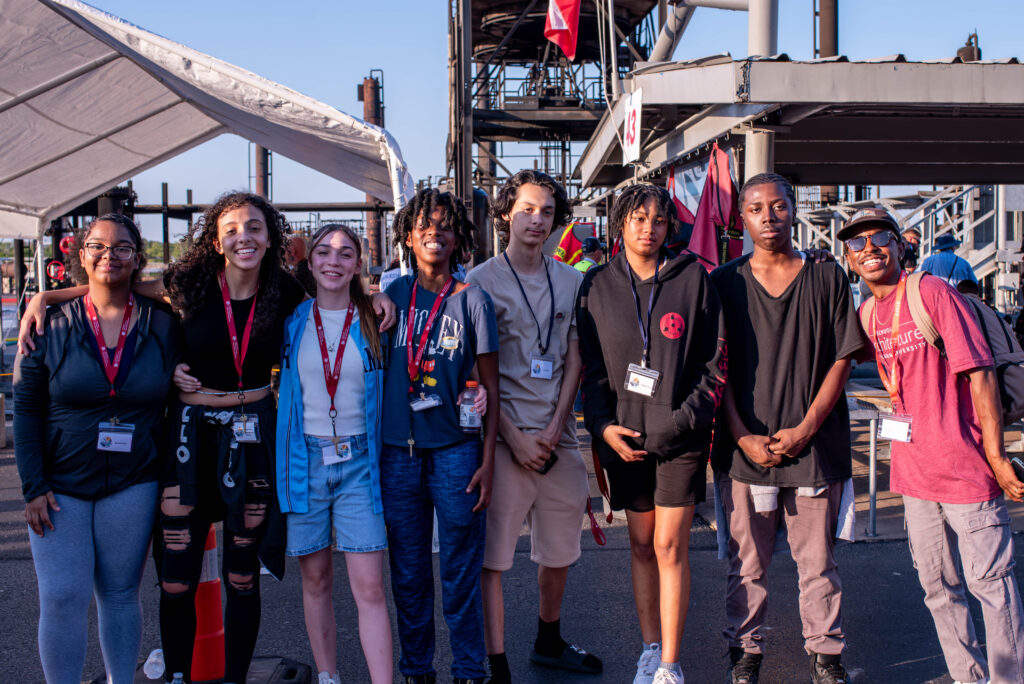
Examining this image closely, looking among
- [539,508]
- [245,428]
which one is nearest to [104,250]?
[245,428]

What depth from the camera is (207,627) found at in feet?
11.1

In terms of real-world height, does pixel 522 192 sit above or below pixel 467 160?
below

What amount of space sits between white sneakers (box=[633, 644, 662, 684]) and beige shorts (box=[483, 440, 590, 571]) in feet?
1.60

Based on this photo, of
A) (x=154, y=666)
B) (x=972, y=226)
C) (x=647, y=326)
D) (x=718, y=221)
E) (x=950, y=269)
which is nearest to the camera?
(x=647, y=326)

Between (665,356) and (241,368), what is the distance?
1638 mm

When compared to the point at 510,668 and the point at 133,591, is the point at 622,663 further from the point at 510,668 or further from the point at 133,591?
the point at 133,591

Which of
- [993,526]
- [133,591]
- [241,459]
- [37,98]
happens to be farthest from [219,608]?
[37,98]

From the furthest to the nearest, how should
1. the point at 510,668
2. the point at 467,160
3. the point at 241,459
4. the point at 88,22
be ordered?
the point at 467,160, the point at 88,22, the point at 510,668, the point at 241,459

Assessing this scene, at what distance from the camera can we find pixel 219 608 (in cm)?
349

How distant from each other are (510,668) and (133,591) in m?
1.65

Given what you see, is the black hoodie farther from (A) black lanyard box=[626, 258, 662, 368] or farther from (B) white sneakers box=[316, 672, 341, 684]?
(B) white sneakers box=[316, 672, 341, 684]

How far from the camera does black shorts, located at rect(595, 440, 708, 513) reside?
3.21 meters

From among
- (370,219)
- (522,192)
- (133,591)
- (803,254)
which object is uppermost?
(370,219)

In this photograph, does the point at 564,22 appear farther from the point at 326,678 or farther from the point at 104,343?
the point at 326,678
